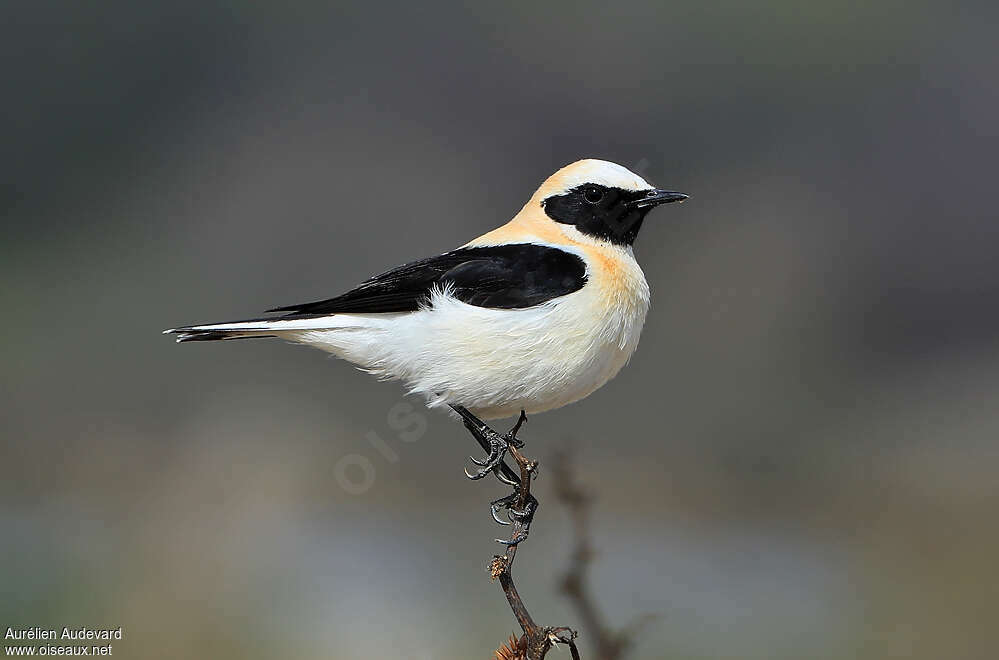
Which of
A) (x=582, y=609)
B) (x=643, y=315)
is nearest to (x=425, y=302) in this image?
(x=643, y=315)

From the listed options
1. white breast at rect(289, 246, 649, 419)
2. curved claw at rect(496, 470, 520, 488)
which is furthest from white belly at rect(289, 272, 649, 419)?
curved claw at rect(496, 470, 520, 488)

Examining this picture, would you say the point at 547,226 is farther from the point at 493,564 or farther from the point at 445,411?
the point at 493,564

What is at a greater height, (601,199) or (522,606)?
(601,199)

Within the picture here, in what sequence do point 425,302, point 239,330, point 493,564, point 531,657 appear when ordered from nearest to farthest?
1. point 531,657
2. point 493,564
3. point 239,330
4. point 425,302

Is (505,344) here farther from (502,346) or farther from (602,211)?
(602,211)

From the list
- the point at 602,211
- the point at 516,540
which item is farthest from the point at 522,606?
the point at 602,211

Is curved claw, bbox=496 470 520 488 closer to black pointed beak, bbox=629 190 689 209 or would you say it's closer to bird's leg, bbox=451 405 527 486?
bird's leg, bbox=451 405 527 486
